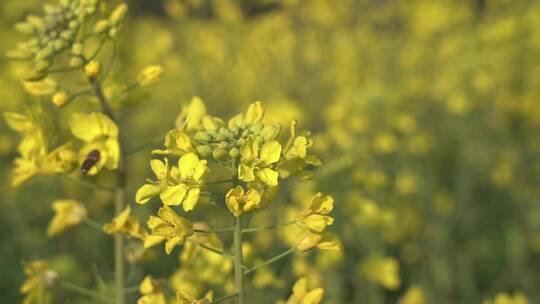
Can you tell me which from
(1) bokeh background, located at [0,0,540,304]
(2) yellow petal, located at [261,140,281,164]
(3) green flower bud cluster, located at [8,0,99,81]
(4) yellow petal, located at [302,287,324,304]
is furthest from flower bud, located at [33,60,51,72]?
(1) bokeh background, located at [0,0,540,304]

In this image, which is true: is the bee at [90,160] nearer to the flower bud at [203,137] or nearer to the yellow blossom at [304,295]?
the flower bud at [203,137]

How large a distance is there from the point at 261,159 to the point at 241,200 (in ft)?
0.39

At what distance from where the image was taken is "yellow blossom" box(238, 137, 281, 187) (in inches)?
69.4

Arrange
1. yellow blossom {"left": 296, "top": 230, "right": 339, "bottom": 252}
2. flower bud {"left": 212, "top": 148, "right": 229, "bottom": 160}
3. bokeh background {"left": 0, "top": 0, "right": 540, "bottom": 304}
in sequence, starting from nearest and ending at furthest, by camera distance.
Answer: flower bud {"left": 212, "top": 148, "right": 229, "bottom": 160}, yellow blossom {"left": 296, "top": 230, "right": 339, "bottom": 252}, bokeh background {"left": 0, "top": 0, "right": 540, "bottom": 304}

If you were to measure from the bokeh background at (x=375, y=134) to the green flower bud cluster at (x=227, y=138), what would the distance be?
145 centimetres

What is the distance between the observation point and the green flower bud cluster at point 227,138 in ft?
6.05

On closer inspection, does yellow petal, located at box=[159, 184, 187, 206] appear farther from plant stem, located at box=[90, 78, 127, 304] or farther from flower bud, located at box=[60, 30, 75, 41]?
flower bud, located at box=[60, 30, 75, 41]

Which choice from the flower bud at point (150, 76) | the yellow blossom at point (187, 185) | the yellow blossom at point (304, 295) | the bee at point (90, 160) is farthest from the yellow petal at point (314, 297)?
the flower bud at point (150, 76)

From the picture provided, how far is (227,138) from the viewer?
1892 millimetres

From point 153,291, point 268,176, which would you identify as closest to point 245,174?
point 268,176

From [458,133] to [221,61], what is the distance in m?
2.20

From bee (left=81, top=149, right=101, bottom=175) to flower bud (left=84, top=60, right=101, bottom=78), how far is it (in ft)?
0.72

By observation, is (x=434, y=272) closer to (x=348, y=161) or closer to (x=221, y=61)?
(x=348, y=161)

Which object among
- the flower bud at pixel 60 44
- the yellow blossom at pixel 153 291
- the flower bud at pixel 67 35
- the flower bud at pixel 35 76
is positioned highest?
the flower bud at pixel 67 35
